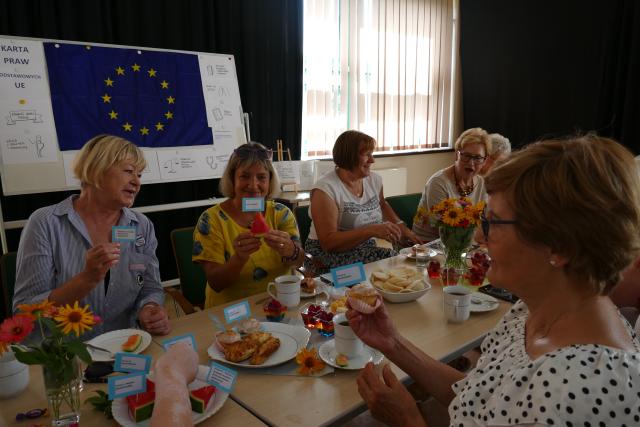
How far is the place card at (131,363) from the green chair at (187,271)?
4.45 feet

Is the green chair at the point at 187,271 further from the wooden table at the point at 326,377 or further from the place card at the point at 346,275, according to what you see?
the place card at the point at 346,275

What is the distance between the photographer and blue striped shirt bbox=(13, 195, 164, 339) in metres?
1.66

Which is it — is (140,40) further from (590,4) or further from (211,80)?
(590,4)

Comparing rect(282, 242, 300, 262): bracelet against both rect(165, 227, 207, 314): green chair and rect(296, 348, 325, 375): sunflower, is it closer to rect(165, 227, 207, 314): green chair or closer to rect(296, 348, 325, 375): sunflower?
rect(165, 227, 207, 314): green chair

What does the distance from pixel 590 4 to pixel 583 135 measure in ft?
18.7

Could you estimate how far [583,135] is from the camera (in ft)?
3.00

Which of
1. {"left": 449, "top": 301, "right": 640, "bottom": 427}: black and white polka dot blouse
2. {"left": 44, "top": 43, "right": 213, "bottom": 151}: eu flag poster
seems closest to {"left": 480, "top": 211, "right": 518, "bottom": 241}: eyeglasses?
{"left": 449, "top": 301, "right": 640, "bottom": 427}: black and white polka dot blouse

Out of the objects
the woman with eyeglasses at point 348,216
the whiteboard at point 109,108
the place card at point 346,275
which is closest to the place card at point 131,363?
the place card at point 346,275

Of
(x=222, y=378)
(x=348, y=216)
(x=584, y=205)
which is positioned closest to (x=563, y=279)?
(x=584, y=205)

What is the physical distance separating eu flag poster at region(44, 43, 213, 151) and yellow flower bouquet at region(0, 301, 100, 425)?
8.69 feet

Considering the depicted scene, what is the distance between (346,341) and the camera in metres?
1.35

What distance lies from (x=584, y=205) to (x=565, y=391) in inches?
12.9

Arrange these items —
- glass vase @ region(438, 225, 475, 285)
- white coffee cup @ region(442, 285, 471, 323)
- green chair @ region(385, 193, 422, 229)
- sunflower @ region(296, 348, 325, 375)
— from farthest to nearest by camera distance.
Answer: green chair @ region(385, 193, 422, 229), glass vase @ region(438, 225, 475, 285), white coffee cup @ region(442, 285, 471, 323), sunflower @ region(296, 348, 325, 375)

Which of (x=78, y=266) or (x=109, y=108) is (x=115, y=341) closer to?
(x=78, y=266)
